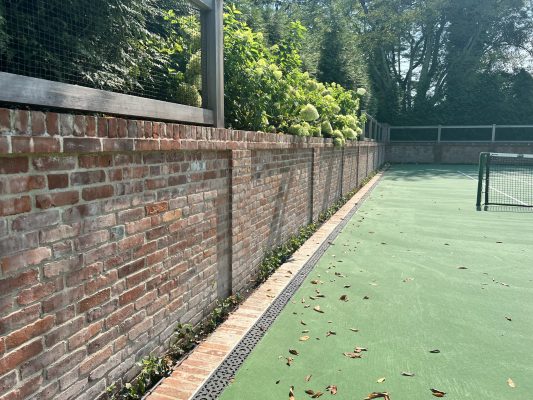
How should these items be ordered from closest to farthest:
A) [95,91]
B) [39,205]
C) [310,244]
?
[39,205], [95,91], [310,244]

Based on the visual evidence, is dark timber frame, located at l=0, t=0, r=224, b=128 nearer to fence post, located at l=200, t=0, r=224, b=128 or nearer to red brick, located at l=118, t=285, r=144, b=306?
fence post, located at l=200, t=0, r=224, b=128

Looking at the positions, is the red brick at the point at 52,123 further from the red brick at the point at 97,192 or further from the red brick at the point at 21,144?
the red brick at the point at 97,192

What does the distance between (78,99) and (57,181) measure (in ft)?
1.94

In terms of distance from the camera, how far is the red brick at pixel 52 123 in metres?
1.76

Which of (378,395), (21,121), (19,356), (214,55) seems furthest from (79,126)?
(378,395)

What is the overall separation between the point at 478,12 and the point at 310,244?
1259 inches

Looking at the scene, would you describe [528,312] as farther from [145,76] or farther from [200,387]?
[145,76]

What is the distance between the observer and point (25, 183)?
170cm

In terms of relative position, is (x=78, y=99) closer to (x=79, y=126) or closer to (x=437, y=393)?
(x=79, y=126)

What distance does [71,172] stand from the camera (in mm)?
1943

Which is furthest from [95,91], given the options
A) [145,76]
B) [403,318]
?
[403,318]

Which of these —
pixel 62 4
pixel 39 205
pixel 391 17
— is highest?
pixel 391 17

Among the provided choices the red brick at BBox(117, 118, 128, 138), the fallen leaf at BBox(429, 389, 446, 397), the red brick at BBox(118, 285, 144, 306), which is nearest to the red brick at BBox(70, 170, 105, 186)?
the red brick at BBox(117, 118, 128, 138)

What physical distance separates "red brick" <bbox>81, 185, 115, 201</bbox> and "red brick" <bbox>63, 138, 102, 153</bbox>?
195 mm
